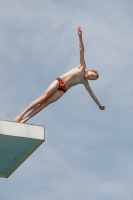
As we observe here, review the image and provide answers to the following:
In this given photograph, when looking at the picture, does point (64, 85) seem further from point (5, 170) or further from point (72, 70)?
point (5, 170)

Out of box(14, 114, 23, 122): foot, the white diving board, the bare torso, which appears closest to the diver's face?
the bare torso

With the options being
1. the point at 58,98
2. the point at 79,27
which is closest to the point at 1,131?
the point at 58,98

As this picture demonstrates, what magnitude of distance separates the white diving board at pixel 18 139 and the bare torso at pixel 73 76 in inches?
59.7

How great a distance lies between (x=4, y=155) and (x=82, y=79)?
2.88 meters

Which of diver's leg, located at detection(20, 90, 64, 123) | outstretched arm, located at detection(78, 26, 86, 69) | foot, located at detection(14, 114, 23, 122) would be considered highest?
outstretched arm, located at detection(78, 26, 86, 69)

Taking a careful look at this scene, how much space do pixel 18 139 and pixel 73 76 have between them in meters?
2.29

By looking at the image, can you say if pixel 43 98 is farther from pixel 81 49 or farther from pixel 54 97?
pixel 81 49

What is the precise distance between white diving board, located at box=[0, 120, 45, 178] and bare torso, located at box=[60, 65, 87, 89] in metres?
1.52

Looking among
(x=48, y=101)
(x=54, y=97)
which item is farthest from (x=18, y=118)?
(x=54, y=97)

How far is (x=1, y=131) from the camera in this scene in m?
19.0

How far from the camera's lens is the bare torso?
66.1 feet

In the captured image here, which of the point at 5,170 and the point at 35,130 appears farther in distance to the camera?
the point at 5,170

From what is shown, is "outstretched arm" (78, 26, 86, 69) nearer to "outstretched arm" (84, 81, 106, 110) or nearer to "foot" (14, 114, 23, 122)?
"outstretched arm" (84, 81, 106, 110)

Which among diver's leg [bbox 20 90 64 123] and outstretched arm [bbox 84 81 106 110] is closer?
diver's leg [bbox 20 90 64 123]
